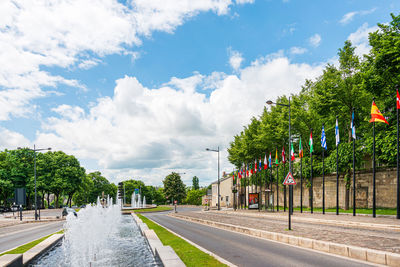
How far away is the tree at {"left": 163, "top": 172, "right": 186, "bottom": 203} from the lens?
117812 millimetres

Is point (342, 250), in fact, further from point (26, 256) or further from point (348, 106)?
point (348, 106)

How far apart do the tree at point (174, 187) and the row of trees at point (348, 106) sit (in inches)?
2603

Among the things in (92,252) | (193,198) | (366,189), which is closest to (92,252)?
(92,252)

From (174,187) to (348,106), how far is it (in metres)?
91.2

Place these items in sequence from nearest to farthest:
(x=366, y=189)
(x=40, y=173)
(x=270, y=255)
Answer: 1. (x=270, y=255)
2. (x=366, y=189)
3. (x=40, y=173)

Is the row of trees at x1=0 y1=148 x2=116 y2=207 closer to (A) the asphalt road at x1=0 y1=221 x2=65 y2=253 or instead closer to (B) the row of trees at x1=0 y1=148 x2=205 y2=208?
(B) the row of trees at x1=0 y1=148 x2=205 y2=208

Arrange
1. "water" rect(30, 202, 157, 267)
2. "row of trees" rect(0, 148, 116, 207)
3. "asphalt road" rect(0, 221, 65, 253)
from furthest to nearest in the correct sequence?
1. "row of trees" rect(0, 148, 116, 207)
2. "asphalt road" rect(0, 221, 65, 253)
3. "water" rect(30, 202, 157, 267)

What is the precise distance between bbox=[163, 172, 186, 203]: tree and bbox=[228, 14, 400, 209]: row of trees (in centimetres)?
6613

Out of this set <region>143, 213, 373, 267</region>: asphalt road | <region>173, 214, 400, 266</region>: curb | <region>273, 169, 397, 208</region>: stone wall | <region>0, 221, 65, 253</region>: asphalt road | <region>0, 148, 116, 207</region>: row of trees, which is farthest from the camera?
<region>0, 148, 116, 207</region>: row of trees

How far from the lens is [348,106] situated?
1387 inches

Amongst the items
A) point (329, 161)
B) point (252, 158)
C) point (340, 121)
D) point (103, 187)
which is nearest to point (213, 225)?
point (329, 161)

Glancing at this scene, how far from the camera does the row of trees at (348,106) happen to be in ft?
89.2

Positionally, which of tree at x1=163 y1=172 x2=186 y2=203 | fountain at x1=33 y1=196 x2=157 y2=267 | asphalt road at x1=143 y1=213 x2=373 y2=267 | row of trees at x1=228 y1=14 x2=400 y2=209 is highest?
row of trees at x1=228 y1=14 x2=400 y2=209

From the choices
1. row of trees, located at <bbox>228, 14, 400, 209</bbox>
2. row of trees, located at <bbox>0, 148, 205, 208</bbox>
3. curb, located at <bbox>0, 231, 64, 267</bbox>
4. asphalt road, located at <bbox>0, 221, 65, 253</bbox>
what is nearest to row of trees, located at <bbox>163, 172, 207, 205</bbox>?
row of trees, located at <bbox>0, 148, 205, 208</bbox>
